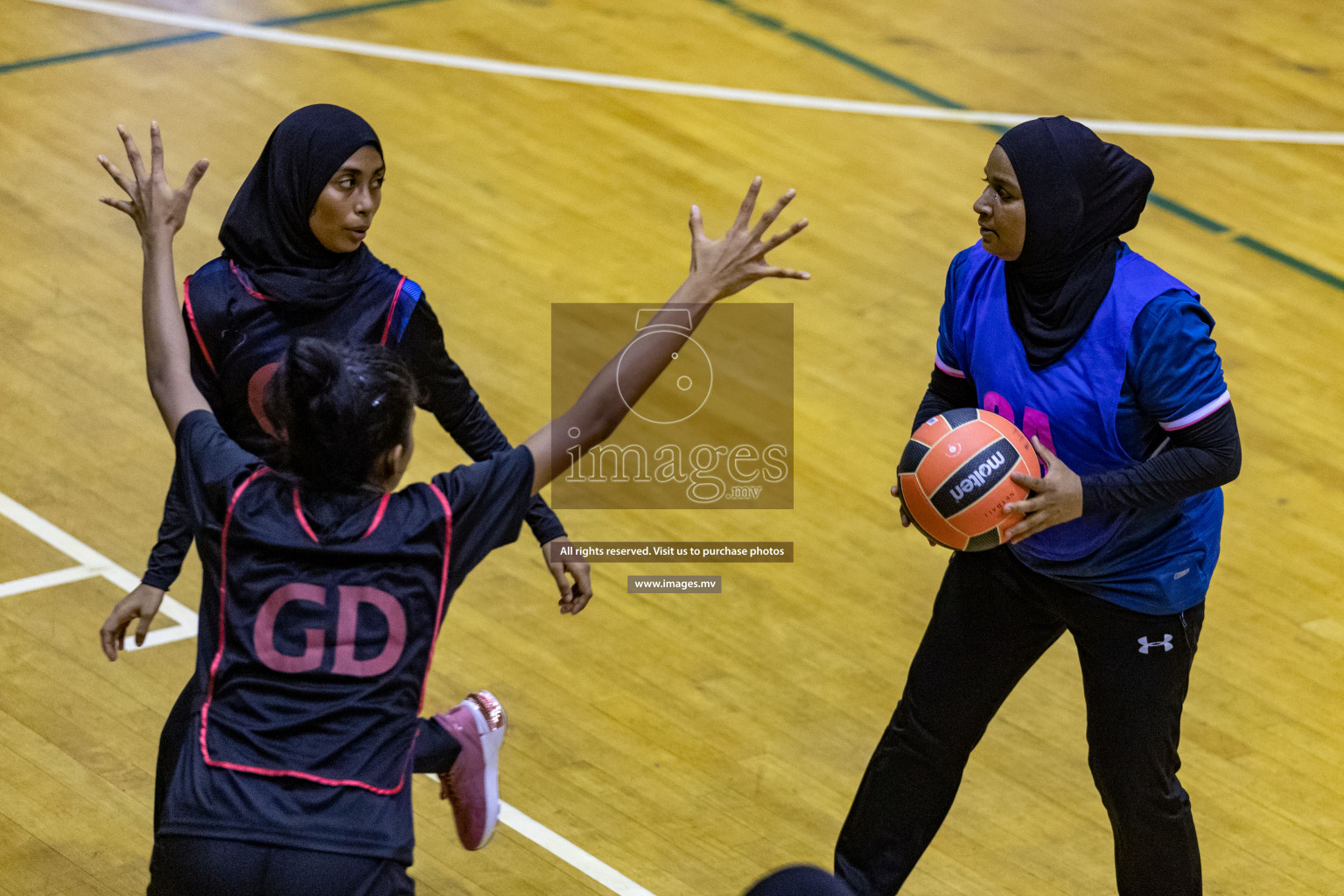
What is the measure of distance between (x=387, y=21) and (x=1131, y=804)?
22.5 feet

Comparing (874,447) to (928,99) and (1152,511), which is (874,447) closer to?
(1152,511)

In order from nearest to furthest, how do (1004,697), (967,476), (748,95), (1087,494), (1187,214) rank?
1. (1087,494)
2. (967,476)
3. (1004,697)
4. (1187,214)
5. (748,95)

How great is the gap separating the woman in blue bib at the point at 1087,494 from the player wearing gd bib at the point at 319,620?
0.89 meters

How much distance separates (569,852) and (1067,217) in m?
2.04

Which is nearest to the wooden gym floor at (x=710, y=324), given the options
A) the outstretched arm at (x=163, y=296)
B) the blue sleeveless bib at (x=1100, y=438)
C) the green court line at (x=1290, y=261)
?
the green court line at (x=1290, y=261)

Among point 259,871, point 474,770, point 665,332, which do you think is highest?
point 665,332

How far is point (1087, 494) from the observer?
11.3ft

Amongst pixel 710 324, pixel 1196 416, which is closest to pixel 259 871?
A: pixel 1196 416

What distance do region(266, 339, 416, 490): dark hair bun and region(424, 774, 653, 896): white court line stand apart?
1.86 metres

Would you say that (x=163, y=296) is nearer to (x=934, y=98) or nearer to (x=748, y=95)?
(x=748, y=95)

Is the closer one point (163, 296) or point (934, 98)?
point (163, 296)

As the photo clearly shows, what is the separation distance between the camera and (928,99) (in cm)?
902

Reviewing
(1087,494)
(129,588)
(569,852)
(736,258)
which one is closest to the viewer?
(736,258)

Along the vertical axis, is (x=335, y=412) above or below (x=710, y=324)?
above
